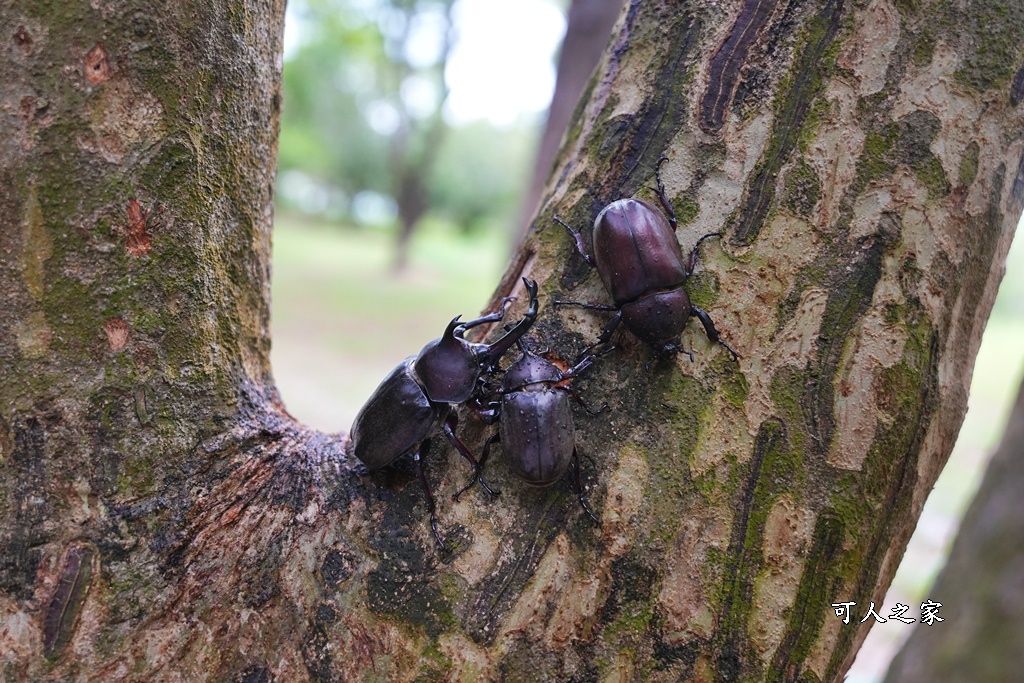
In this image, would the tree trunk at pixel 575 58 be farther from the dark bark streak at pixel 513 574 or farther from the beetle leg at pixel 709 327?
the dark bark streak at pixel 513 574

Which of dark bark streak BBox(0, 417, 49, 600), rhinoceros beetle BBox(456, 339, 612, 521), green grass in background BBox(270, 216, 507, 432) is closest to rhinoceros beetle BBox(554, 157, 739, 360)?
rhinoceros beetle BBox(456, 339, 612, 521)

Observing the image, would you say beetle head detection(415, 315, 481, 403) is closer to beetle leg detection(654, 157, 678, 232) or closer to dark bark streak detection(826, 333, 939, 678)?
beetle leg detection(654, 157, 678, 232)

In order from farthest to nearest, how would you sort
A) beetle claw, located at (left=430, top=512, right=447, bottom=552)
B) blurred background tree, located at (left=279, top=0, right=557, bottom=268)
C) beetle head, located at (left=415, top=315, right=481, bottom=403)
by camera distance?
blurred background tree, located at (left=279, top=0, right=557, bottom=268), beetle head, located at (left=415, top=315, right=481, bottom=403), beetle claw, located at (left=430, top=512, right=447, bottom=552)

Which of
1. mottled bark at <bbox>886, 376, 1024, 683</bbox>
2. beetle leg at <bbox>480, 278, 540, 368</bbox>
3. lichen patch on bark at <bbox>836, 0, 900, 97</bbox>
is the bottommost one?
mottled bark at <bbox>886, 376, 1024, 683</bbox>

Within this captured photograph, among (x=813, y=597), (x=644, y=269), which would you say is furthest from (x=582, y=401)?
(x=813, y=597)

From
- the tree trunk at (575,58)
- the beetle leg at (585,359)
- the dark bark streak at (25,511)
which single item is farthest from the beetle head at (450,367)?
the tree trunk at (575,58)

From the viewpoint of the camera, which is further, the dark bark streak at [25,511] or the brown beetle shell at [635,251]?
the brown beetle shell at [635,251]

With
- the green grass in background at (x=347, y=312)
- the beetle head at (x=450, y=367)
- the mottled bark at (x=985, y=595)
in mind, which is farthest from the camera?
the green grass in background at (x=347, y=312)

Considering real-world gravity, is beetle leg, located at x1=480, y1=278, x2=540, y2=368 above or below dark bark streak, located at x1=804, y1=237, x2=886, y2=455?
above

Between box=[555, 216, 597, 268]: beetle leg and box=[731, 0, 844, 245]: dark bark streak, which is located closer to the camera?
box=[731, 0, 844, 245]: dark bark streak
